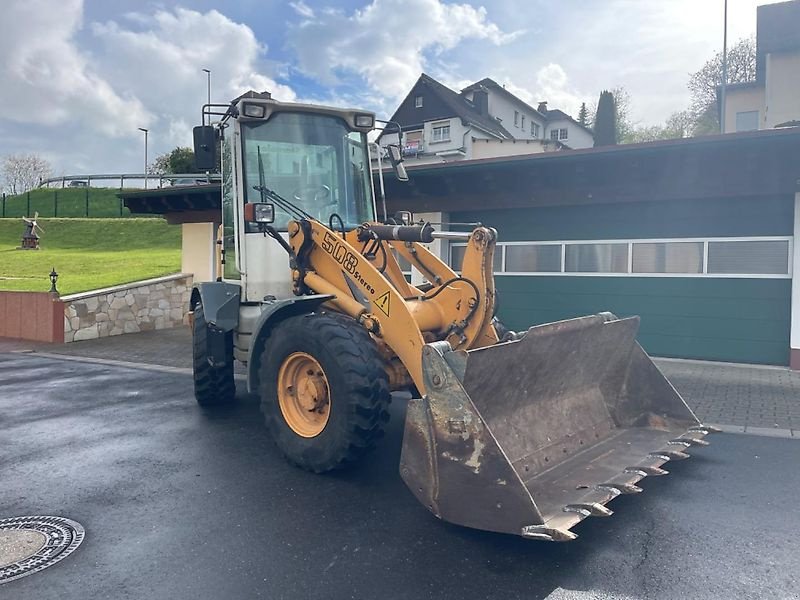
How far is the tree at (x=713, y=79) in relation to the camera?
44.4 m

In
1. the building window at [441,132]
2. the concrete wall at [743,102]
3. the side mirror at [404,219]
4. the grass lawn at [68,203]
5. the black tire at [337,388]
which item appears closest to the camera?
the black tire at [337,388]

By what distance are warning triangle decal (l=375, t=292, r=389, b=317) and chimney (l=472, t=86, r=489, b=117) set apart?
46.0 meters

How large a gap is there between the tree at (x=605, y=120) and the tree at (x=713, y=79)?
1544 centimetres

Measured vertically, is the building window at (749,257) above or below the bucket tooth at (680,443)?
above

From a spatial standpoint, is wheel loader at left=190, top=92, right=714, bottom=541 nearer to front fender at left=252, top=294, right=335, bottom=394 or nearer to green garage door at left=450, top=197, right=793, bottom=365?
front fender at left=252, top=294, right=335, bottom=394

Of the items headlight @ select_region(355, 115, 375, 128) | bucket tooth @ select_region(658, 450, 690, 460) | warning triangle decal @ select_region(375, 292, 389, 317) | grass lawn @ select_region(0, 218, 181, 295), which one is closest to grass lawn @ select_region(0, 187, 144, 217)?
grass lawn @ select_region(0, 218, 181, 295)

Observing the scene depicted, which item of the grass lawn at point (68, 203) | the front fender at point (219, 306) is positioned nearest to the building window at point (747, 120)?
the front fender at point (219, 306)

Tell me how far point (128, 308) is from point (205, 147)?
967cm

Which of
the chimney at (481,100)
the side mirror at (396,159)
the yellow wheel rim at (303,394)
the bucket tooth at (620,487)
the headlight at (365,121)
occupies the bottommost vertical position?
the bucket tooth at (620,487)

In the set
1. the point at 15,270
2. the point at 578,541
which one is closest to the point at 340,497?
the point at 578,541

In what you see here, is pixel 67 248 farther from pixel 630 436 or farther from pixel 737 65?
pixel 737 65

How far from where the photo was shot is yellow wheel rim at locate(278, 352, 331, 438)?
516 centimetres

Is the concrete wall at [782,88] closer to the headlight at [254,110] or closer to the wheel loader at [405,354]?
the wheel loader at [405,354]

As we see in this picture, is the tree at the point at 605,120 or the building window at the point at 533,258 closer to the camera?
the building window at the point at 533,258
